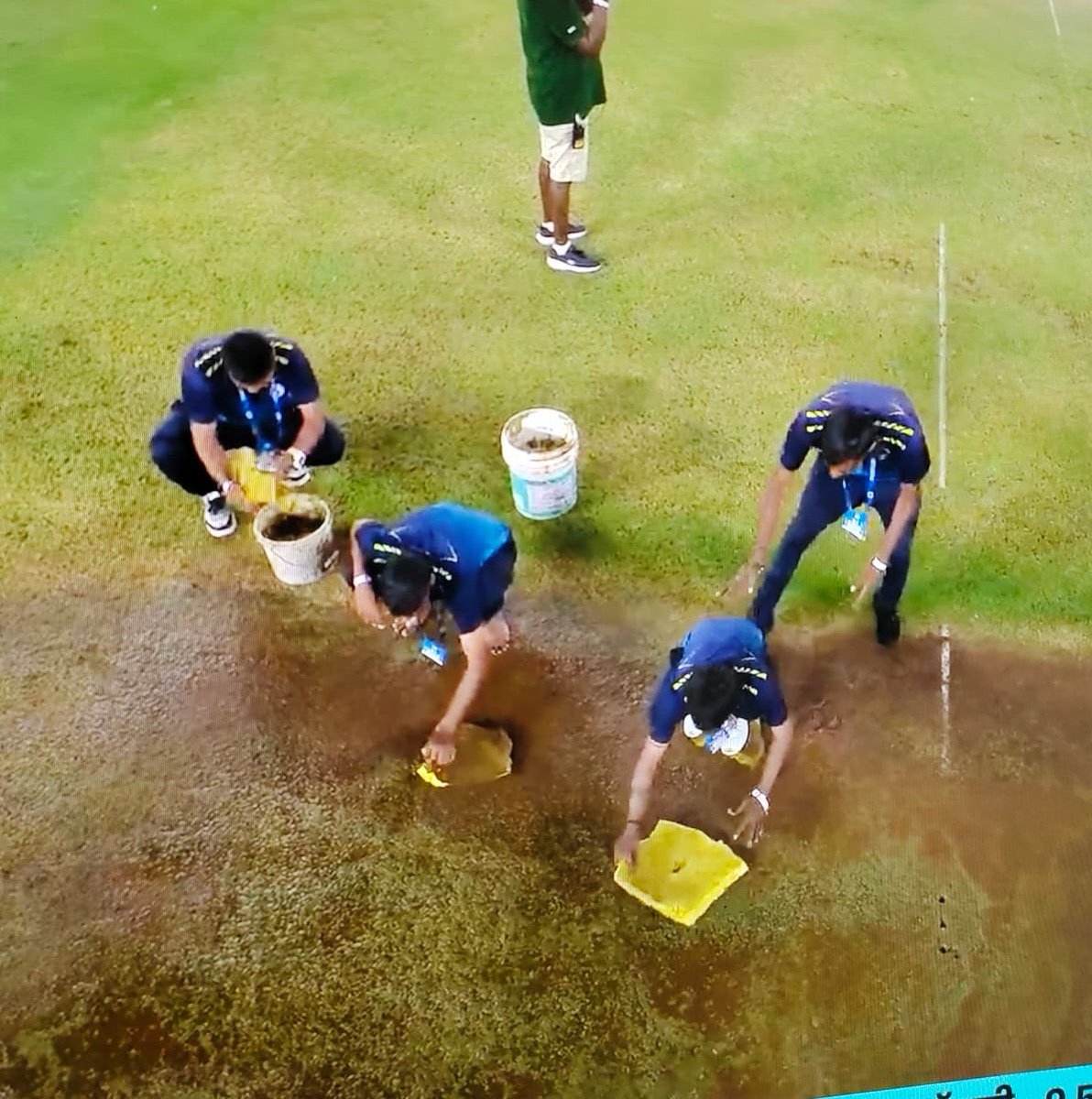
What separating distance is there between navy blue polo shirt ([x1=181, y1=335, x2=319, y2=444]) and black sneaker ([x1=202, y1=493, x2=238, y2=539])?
1.50ft

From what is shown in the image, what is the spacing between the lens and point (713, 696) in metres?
3.22

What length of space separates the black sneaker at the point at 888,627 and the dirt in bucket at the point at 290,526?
2.34 m

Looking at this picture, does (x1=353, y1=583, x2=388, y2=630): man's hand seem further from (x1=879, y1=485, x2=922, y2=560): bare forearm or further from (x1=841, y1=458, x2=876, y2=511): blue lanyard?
(x1=879, y1=485, x2=922, y2=560): bare forearm

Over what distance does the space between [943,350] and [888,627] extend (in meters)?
2.07

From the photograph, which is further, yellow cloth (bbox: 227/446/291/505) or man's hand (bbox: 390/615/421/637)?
yellow cloth (bbox: 227/446/291/505)

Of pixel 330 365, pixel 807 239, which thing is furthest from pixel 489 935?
pixel 807 239

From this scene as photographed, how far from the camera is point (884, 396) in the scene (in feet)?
12.9

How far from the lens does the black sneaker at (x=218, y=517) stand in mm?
4980

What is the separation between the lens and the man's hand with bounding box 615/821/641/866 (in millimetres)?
3857

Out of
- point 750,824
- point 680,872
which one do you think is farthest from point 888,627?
point 680,872

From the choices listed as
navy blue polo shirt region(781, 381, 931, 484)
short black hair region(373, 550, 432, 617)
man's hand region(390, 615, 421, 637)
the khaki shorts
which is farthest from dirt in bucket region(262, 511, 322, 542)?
the khaki shorts

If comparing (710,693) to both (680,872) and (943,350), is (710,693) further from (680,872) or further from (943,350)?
(943,350)

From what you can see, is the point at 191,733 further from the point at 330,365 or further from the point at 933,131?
the point at 933,131

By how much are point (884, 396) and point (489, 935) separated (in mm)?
2278
